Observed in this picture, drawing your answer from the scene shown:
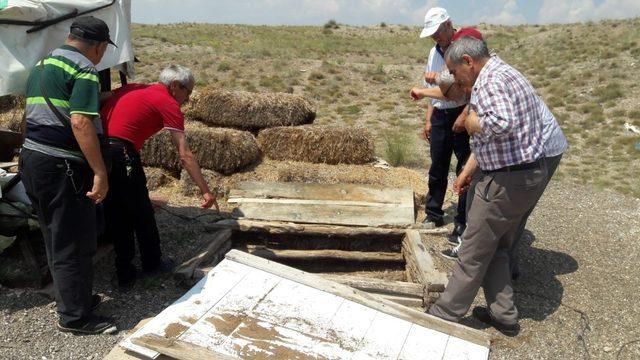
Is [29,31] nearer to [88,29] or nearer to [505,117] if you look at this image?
[88,29]

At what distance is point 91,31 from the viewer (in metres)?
3.33

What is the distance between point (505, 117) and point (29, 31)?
343cm

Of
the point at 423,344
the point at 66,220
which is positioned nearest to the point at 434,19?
the point at 423,344

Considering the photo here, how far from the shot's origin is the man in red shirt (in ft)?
12.8

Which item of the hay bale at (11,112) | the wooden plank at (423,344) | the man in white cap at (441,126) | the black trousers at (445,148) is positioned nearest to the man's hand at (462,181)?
the man in white cap at (441,126)

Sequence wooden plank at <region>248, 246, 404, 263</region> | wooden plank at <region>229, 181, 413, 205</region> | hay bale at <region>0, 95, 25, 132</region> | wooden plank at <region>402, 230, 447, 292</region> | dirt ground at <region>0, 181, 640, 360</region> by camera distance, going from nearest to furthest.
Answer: dirt ground at <region>0, 181, 640, 360</region> < wooden plank at <region>402, 230, 447, 292</region> < wooden plank at <region>248, 246, 404, 263</region> < wooden plank at <region>229, 181, 413, 205</region> < hay bale at <region>0, 95, 25, 132</region>

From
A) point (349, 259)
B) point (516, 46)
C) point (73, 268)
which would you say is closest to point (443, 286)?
point (349, 259)

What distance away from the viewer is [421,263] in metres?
4.64

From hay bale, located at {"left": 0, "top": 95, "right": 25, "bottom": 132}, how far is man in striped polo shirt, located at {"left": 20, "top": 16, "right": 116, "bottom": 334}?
4.44 metres

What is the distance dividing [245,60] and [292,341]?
23.6 m

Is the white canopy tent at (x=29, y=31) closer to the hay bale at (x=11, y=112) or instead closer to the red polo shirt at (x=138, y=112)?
the red polo shirt at (x=138, y=112)

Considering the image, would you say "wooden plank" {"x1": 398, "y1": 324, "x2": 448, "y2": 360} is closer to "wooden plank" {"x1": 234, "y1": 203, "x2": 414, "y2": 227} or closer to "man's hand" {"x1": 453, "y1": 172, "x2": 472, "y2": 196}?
"man's hand" {"x1": 453, "y1": 172, "x2": 472, "y2": 196}

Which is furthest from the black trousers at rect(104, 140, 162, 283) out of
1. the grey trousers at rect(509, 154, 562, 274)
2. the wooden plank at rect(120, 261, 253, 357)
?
the grey trousers at rect(509, 154, 562, 274)

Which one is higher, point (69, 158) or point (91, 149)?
point (91, 149)
